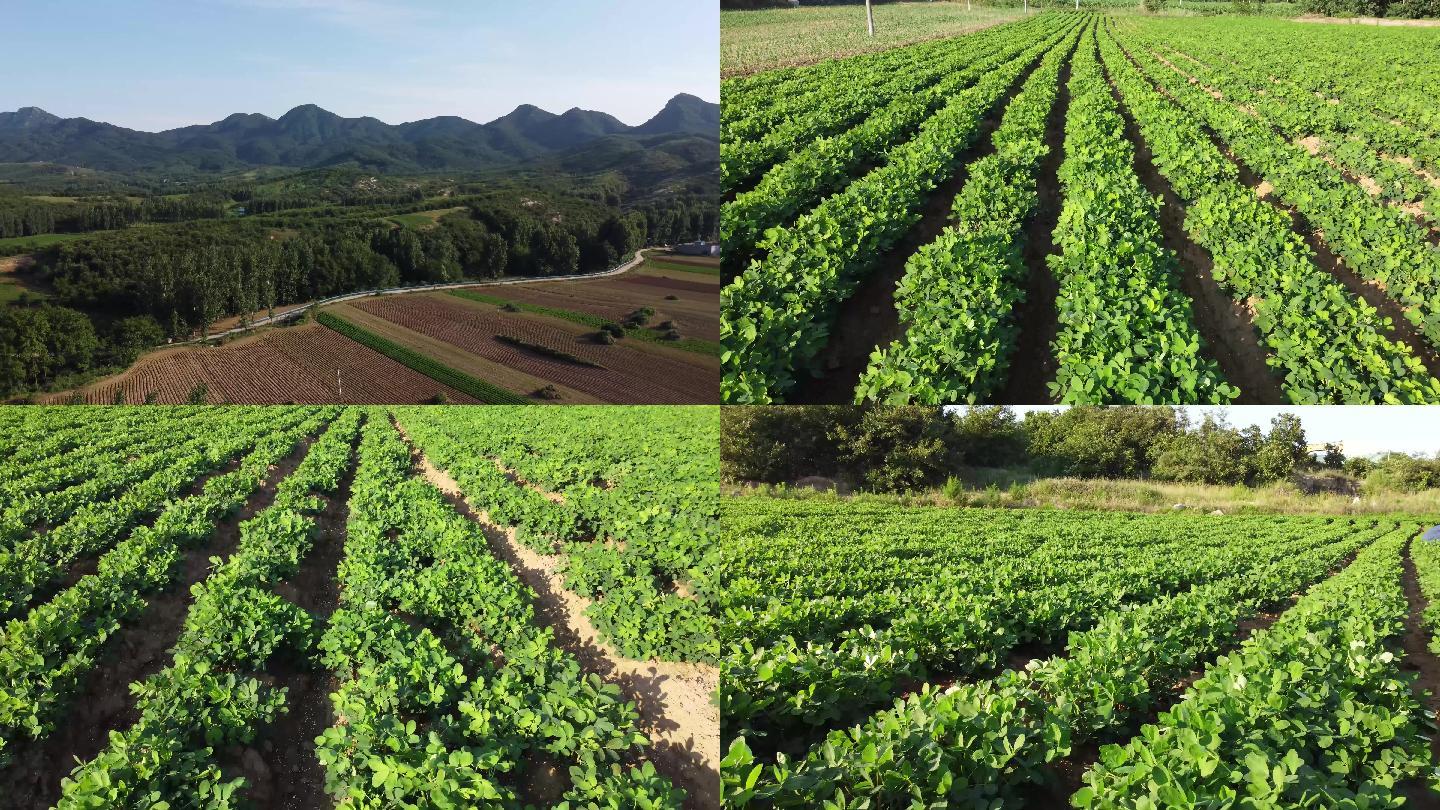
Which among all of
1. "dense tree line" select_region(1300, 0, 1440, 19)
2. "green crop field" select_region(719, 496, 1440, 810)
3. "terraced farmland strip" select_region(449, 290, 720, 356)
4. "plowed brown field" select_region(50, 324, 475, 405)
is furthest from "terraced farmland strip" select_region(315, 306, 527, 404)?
"dense tree line" select_region(1300, 0, 1440, 19)

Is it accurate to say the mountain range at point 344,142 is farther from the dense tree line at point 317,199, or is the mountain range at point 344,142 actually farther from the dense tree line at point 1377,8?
the dense tree line at point 1377,8

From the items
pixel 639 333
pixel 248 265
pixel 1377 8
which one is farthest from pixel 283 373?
pixel 1377 8

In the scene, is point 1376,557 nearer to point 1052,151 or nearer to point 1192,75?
point 1052,151

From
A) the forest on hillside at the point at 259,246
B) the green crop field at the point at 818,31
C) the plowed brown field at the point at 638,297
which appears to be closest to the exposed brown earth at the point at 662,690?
the plowed brown field at the point at 638,297

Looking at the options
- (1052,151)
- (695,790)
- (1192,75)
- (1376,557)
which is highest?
(1192,75)

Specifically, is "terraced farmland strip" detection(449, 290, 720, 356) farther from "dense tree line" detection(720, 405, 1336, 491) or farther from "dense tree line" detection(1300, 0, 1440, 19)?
"dense tree line" detection(1300, 0, 1440, 19)

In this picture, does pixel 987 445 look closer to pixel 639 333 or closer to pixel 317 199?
pixel 639 333

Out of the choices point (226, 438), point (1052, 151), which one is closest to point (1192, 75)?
point (1052, 151)
